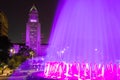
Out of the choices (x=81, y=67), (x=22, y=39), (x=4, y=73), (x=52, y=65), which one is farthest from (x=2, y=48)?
(x=22, y=39)

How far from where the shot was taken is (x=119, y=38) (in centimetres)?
4184

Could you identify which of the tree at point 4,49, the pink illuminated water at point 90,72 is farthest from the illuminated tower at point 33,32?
the pink illuminated water at point 90,72

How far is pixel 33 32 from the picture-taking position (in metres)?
190

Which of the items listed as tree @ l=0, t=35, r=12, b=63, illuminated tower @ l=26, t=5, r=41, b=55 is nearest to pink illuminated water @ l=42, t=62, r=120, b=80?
tree @ l=0, t=35, r=12, b=63

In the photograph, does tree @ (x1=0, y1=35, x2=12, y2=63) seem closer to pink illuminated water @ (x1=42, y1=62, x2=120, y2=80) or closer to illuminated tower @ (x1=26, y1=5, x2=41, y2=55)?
pink illuminated water @ (x1=42, y1=62, x2=120, y2=80)

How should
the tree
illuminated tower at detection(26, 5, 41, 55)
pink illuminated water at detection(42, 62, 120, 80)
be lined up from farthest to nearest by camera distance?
illuminated tower at detection(26, 5, 41, 55) → the tree → pink illuminated water at detection(42, 62, 120, 80)

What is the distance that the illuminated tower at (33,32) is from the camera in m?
188

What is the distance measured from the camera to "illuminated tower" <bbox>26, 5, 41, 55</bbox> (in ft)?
616

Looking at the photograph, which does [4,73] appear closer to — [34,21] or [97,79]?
[97,79]

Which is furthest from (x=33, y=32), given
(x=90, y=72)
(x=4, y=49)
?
(x=90, y=72)

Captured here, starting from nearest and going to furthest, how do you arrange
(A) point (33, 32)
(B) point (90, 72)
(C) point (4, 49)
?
(B) point (90, 72)
(C) point (4, 49)
(A) point (33, 32)

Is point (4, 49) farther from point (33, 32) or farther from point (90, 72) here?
point (33, 32)

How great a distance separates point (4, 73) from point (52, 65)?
72.4 ft

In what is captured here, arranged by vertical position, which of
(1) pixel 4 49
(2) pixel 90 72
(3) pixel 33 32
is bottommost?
(2) pixel 90 72
